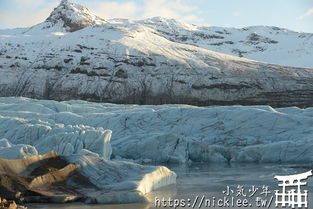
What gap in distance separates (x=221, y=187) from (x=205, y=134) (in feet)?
39.8

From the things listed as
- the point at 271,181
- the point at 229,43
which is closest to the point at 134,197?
the point at 271,181

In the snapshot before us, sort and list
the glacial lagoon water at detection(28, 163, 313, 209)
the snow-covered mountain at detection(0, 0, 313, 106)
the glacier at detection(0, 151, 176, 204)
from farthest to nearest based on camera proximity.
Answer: the snow-covered mountain at detection(0, 0, 313, 106) → the glacier at detection(0, 151, 176, 204) → the glacial lagoon water at detection(28, 163, 313, 209)

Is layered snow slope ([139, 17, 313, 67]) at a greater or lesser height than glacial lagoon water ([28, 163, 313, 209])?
greater

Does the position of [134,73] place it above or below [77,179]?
above

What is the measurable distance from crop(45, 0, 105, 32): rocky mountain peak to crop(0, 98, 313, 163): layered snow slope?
98786 millimetres

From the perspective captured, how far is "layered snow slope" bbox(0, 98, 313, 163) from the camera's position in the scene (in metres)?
22.3

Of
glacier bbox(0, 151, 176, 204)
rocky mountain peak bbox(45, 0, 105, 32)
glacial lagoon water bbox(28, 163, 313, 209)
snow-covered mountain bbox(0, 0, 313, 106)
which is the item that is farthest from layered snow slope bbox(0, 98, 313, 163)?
rocky mountain peak bbox(45, 0, 105, 32)

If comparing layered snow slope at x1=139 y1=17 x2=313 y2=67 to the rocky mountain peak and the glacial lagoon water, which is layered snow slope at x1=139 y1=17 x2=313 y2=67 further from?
the glacial lagoon water

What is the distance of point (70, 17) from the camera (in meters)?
128

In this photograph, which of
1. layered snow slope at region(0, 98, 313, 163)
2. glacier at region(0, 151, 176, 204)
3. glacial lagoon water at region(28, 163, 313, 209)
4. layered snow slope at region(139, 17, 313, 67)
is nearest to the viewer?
glacial lagoon water at region(28, 163, 313, 209)

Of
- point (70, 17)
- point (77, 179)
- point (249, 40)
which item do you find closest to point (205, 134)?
point (77, 179)

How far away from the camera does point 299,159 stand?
21391 mm

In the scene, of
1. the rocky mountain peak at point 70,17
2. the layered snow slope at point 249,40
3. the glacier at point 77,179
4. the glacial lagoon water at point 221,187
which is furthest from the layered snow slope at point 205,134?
the rocky mountain peak at point 70,17

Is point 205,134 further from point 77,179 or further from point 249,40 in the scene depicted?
point 249,40
